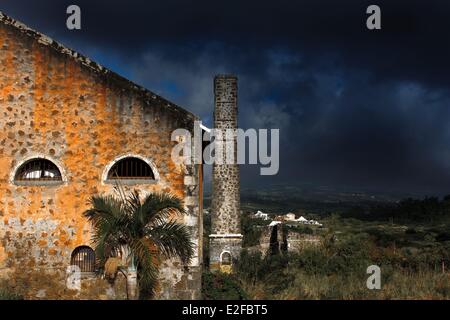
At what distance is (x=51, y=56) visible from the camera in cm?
1427

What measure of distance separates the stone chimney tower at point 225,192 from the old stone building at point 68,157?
56.8 ft

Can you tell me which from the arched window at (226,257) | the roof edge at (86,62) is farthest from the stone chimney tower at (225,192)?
the roof edge at (86,62)

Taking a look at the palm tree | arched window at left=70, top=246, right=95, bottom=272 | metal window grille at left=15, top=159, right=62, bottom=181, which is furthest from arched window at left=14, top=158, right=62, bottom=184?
arched window at left=70, top=246, right=95, bottom=272

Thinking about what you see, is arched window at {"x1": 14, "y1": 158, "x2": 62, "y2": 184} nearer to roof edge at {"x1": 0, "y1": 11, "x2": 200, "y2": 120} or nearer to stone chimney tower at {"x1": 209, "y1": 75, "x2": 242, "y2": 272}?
roof edge at {"x1": 0, "y1": 11, "x2": 200, "y2": 120}

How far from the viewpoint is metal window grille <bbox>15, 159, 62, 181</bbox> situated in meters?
14.2

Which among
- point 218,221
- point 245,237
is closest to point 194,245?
point 218,221

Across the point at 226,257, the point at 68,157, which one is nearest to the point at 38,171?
the point at 68,157

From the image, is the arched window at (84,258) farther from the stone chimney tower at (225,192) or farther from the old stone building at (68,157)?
the stone chimney tower at (225,192)

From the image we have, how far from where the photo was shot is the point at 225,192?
3177 cm

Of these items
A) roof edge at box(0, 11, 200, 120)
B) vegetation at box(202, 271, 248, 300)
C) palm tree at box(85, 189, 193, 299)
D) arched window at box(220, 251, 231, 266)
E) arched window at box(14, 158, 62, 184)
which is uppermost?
→ roof edge at box(0, 11, 200, 120)

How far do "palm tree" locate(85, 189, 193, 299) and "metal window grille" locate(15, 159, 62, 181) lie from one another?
134 centimetres

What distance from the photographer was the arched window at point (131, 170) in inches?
557

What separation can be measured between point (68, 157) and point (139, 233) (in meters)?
3.00
